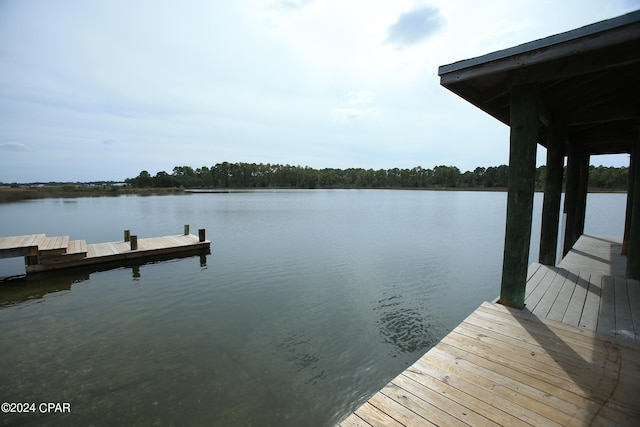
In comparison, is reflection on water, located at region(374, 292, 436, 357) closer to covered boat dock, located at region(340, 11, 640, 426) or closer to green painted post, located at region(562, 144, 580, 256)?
covered boat dock, located at region(340, 11, 640, 426)

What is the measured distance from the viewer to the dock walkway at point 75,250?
8969mm

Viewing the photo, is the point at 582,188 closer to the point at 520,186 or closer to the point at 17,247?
the point at 520,186

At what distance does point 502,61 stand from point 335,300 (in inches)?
216

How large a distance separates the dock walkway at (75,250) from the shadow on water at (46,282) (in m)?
0.23

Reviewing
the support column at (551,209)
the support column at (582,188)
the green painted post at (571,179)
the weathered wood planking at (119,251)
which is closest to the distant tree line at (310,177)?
the weathered wood planking at (119,251)

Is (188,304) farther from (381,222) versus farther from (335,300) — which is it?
(381,222)

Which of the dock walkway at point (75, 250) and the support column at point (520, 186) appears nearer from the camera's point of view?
the support column at point (520, 186)

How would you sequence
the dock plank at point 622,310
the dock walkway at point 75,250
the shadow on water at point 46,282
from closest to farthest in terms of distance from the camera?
the dock plank at point 622,310 → the shadow on water at point 46,282 → the dock walkway at point 75,250

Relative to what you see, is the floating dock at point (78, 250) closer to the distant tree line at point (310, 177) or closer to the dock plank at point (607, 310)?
the dock plank at point (607, 310)

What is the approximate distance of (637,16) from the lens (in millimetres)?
2400

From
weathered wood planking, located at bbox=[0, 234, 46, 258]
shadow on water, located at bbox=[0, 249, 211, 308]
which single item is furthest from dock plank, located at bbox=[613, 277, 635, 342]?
weathered wood planking, located at bbox=[0, 234, 46, 258]

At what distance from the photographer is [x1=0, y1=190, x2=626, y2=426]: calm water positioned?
3.75m

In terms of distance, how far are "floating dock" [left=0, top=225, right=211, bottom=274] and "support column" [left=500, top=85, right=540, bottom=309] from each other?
36.5 ft

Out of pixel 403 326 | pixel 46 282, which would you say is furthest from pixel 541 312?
pixel 46 282
